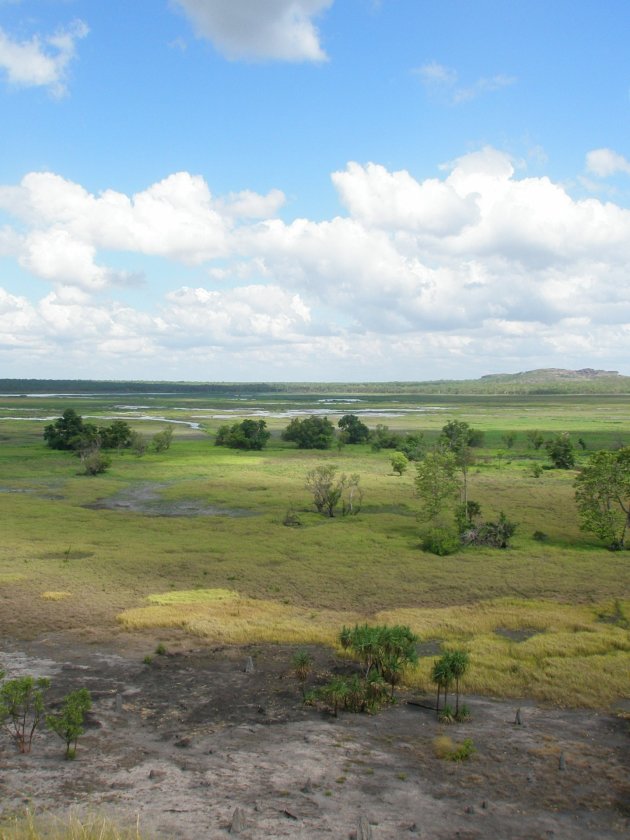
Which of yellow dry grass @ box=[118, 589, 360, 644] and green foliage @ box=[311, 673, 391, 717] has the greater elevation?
green foliage @ box=[311, 673, 391, 717]

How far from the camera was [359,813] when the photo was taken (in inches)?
632

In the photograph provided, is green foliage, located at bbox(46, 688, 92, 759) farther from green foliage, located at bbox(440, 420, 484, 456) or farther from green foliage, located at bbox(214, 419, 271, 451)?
green foliage, located at bbox(214, 419, 271, 451)

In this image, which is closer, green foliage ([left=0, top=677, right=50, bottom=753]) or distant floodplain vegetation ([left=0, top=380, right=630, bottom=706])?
green foliage ([left=0, top=677, right=50, bottom=753])

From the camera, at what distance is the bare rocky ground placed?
51.2 ft

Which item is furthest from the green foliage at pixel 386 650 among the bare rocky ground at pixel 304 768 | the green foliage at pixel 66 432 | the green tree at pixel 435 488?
the green foliage at pixel 66 432

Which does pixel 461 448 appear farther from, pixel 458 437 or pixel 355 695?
pixel 355 695

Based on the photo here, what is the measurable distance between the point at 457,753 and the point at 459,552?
28.6 metres

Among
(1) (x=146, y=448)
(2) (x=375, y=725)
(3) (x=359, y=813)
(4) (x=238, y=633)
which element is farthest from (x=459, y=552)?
(1) (x=146, y=448)

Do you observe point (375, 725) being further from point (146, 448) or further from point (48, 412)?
point (48, 412)

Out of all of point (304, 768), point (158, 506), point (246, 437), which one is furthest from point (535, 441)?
point (304, 768)

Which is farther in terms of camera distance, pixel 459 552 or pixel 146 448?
pixel 146 448

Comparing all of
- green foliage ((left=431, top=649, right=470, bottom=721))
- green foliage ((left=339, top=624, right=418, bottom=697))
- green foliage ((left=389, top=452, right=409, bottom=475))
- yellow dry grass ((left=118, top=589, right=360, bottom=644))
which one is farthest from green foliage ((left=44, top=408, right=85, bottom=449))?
green foliage ((left=431, top=649, right=470, bottom=721))

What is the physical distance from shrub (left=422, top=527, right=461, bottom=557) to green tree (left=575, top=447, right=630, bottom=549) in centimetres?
996

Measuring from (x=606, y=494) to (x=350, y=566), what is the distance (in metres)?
21.4
